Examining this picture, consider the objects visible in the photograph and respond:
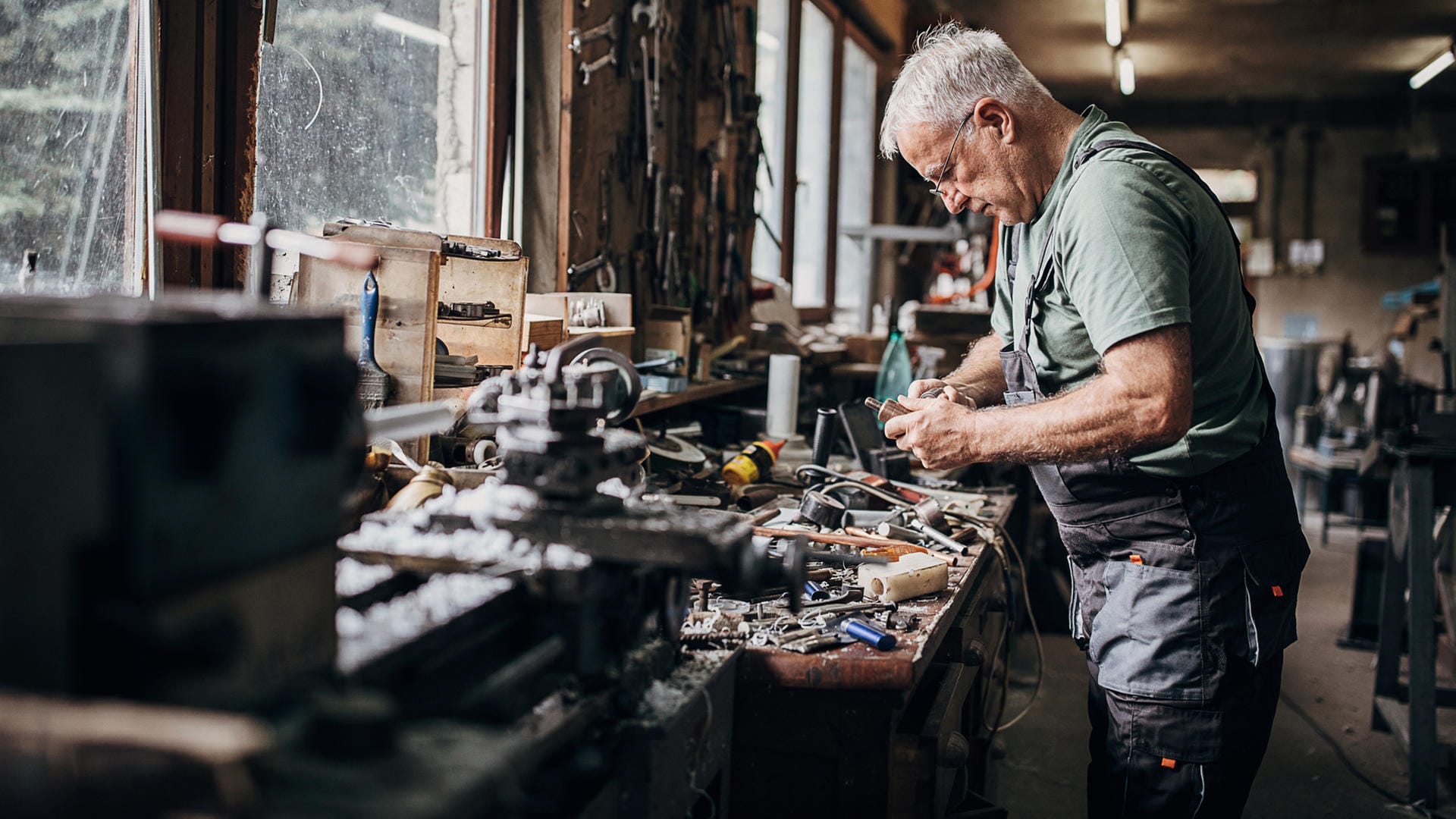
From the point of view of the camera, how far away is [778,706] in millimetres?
1480

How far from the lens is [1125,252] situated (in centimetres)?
153

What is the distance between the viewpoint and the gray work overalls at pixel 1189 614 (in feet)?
5.38

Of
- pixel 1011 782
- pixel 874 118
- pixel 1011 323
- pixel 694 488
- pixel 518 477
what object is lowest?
pixel 1011 782

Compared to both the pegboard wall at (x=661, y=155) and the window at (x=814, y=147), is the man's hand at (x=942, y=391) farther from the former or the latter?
the window at (x=814, y=147)

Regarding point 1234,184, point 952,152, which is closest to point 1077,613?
point 952,152

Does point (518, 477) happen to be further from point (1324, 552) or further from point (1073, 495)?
point (1324, 552)

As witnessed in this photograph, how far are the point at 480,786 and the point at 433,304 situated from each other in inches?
52.3

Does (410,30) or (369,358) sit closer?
(369,358)

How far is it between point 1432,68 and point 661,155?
7.98m

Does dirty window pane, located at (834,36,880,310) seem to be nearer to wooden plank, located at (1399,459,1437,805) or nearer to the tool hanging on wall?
the tool hanging on wall

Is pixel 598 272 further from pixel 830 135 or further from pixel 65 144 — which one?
pixel 830 135

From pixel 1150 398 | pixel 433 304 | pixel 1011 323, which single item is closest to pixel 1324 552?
pixel 1011 323

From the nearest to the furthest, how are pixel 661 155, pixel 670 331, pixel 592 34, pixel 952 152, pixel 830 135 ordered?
pixel 952 152 → pixel 592 34 → pixel 670 331 → pixel 661 155 → pixel 830 135

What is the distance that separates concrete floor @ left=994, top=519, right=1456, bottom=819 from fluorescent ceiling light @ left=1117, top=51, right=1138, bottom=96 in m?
5.43
